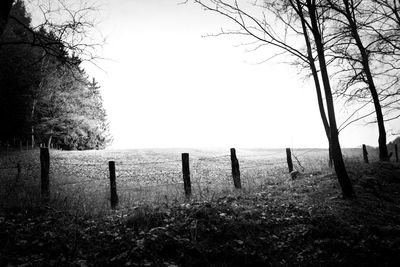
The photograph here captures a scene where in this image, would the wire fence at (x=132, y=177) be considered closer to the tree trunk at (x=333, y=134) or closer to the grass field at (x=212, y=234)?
the tree trunk at (x=333, y=134)

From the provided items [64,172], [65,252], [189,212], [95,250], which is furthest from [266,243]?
[64,172]

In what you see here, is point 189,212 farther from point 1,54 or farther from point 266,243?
point 1,54

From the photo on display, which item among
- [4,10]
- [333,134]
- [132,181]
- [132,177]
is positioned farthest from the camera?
[132,177]

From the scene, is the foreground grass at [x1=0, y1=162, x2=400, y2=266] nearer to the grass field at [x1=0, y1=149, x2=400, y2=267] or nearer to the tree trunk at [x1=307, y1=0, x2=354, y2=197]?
the grass field at [x1=0, y1=149, x2=400, y2=267]

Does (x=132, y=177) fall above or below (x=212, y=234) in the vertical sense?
below

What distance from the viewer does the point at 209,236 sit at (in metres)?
4.91

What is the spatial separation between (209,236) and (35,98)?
1228 inches

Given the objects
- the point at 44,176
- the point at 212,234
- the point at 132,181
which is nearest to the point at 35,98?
the point at 132,181

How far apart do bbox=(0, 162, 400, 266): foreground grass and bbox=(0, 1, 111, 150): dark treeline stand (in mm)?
20472

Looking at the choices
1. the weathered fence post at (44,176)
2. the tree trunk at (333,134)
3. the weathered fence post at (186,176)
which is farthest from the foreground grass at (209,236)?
the weathered fence post at (186,176)

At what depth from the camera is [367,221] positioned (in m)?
6.04

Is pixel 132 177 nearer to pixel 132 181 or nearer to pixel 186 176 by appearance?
pixel 132 181

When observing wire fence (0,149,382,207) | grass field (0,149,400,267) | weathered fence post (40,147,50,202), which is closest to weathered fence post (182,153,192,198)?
wire fence (0,149,382,207)

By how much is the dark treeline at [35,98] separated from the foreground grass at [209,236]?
20.5 m
